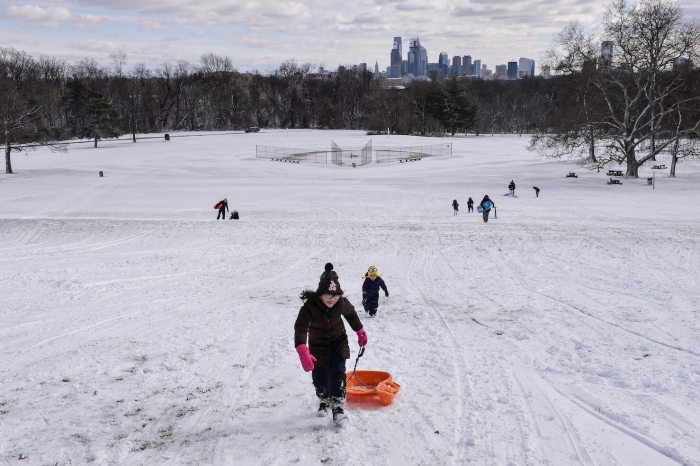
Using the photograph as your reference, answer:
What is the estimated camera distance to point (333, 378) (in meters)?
6.23

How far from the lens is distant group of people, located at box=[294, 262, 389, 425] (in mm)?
5934

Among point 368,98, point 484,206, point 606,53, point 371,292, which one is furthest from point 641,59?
point 368,98

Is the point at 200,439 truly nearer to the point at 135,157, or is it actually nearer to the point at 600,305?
the point at 600,305

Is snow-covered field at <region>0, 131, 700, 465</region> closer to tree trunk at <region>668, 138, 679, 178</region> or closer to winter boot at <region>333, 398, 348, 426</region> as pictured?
winter boot at <region>333, 398, 348, 426</region>

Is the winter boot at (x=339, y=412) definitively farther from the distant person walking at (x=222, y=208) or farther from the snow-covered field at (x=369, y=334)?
the distant person walking at (x=222, y=208)

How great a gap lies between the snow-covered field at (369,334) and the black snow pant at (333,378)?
1.12ft

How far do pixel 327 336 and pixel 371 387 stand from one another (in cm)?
145

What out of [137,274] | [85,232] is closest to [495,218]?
[137,274]

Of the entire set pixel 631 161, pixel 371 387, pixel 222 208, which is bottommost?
pixel 371 387

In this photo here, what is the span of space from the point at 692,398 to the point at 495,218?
18.0 meters

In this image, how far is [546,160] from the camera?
186 feet

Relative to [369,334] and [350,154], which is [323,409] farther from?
[350,154]

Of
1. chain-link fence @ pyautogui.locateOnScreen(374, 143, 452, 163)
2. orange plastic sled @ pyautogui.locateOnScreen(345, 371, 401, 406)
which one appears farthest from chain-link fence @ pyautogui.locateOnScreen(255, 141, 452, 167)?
orange plastic sled @ pyautogui.locateOnScreen(345, 371, 401, 406)

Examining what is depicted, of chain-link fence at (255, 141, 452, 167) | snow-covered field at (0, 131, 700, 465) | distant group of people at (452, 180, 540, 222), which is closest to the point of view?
snow-covered field at (0, 131, 700, 465)
